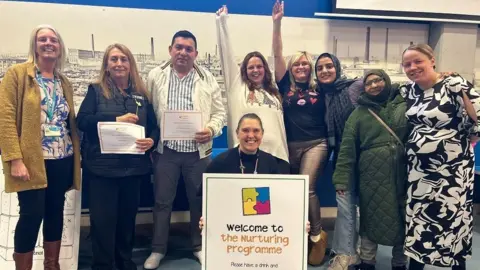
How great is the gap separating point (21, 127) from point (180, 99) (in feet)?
3.03

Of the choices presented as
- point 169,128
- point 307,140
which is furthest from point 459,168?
point 169,128

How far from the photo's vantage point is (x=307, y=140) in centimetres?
266

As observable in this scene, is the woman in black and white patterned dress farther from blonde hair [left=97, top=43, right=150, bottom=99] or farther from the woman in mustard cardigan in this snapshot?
the woman in mustard cardigan

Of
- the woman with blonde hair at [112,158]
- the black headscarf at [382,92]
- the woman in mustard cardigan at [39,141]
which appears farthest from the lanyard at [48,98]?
the black headscarf at [382,92]

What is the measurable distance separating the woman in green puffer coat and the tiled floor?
539 mm

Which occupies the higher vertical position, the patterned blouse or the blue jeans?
the patterned blouse

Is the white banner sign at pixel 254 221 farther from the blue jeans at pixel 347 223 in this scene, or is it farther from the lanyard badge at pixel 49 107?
the lanyard badge at pixel 49 107

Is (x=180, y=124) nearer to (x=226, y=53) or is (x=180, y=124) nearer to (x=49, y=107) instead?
(x=226, y=53)

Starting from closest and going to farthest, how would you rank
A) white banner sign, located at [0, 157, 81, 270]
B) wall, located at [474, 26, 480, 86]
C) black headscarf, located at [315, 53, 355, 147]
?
white banner sign, located at [0, 157, 81, 270], black headscarf, located at [315, 53, 355, 147], wall, located at [474, 26, 480, 86]

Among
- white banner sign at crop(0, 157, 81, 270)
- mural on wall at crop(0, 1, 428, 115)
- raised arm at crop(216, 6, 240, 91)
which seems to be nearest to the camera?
white banner sign at crop(0, 157, 81, 270)

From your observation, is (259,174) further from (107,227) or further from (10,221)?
(10,221)

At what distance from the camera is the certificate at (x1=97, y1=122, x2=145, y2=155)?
2.22 meters

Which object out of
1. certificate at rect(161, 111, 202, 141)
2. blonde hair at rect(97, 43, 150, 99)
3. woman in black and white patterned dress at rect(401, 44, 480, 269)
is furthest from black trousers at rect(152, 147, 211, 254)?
woman in black and white patterned dress at rect(401, 44, 480, 269)

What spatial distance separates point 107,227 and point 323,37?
2.43m
